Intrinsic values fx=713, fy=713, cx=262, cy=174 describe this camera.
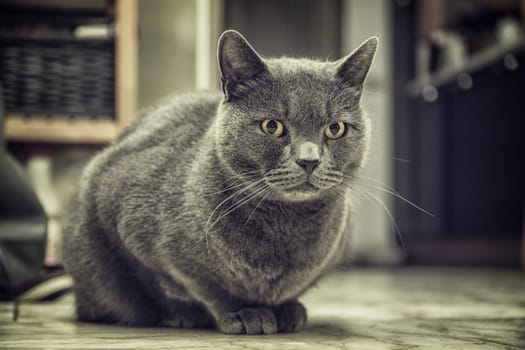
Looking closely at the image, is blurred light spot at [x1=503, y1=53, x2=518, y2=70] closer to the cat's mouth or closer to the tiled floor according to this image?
the tiled floor

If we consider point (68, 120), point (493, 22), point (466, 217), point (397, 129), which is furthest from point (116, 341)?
point (397, 129)

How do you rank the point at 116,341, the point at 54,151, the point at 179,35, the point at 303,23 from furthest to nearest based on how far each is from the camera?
the point at 303,23
the point at 179,35
the point at 54,151
the point at 116,341

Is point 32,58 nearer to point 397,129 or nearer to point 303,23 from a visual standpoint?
point 303,23

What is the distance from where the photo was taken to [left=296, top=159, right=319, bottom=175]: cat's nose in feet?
3.63

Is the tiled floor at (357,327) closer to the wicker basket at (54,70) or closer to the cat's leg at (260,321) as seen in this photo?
the cat's leg at (260,321)

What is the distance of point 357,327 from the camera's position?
1338 millimetres

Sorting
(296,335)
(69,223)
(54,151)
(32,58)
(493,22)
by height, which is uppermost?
(493,22)

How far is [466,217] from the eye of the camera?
347 centimetres

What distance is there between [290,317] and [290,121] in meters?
0.36

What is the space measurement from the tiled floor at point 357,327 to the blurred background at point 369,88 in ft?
0.62

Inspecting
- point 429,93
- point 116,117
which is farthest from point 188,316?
point 429,93

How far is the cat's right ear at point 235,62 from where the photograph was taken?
3.83 feet

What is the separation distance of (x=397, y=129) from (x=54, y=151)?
2543 millimetres

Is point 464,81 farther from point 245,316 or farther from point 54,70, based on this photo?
point 245,316
